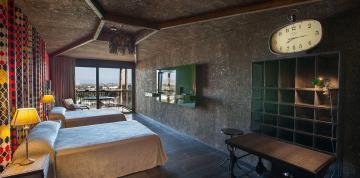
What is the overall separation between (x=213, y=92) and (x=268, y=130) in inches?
56.5

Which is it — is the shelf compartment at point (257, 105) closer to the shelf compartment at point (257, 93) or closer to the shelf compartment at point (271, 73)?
the shelf compartment at point (257, 93)

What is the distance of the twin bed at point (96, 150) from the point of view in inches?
89.8

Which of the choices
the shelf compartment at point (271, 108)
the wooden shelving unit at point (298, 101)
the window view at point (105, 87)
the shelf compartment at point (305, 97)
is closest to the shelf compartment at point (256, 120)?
the wooden shelving unit at point (298, 101)

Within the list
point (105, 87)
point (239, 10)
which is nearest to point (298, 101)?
point (239, 10)

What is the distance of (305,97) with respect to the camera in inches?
88.1

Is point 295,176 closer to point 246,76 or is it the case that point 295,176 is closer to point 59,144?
point 246,76

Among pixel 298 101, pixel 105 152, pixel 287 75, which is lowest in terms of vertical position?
pixel 105 152

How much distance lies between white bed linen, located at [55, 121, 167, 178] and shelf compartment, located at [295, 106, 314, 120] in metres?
2.09

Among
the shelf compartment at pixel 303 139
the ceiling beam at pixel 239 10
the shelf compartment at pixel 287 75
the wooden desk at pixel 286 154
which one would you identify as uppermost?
the ceiling beam at pixel 239 10

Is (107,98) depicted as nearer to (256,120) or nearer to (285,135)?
(256,120)

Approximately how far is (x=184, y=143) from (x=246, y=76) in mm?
2123

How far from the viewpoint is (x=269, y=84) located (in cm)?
255

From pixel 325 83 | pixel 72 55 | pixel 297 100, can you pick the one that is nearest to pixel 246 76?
pixel 297 100

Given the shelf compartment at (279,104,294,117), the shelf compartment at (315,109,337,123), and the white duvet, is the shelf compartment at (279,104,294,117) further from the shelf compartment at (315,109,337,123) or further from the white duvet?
the white duvet
